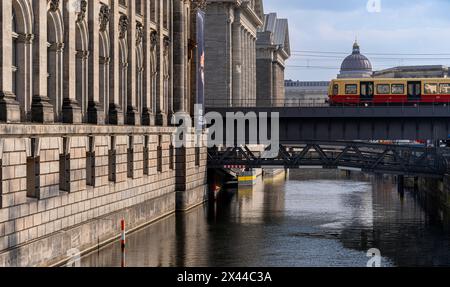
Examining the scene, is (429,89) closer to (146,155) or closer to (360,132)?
(360,132)

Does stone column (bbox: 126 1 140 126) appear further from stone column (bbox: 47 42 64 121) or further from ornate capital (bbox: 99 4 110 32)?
stone column (bbox: 47 42 64 121)

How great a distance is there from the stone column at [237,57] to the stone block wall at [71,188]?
52.9 meters

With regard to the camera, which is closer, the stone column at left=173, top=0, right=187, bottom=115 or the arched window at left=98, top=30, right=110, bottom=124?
the arched window at left=98, top=30, right=110, bottom=124

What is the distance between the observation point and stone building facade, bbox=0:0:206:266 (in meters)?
36.2

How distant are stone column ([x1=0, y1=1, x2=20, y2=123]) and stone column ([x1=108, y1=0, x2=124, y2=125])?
1712 centimetres

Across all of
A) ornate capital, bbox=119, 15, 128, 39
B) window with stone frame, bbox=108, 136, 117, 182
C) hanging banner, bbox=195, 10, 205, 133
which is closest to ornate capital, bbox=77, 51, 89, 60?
window with stone frame, bbox=108, 136, 117, 182

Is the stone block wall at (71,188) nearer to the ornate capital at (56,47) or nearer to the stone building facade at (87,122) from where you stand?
the stone building facade at (87,122)

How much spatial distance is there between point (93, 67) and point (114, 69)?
473 centimetres

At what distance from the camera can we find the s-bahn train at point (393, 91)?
3659 inches

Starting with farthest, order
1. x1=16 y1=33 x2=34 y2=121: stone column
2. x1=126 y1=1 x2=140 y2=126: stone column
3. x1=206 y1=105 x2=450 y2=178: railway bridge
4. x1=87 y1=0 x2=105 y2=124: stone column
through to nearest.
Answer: x1=206 y1=105 x2=450 y2=178: railway bridge < x1=126 y1=1 x2=140 y2=126: stone column < x1=87 y1=0 x2=105 y2=124: stone column < x1=16 y1=33 x2=34 y2=121: stone column

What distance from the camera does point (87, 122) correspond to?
49156 mm

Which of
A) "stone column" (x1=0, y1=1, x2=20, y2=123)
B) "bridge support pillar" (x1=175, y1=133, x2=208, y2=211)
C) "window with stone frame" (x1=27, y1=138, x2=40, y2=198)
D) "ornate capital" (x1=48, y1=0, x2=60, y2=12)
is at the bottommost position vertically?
"bridge support pillar" (x1=175, y1=133, x2=208, y2=211)

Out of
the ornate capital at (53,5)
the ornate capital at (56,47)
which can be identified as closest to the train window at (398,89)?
the ornate capital at (56,47)
